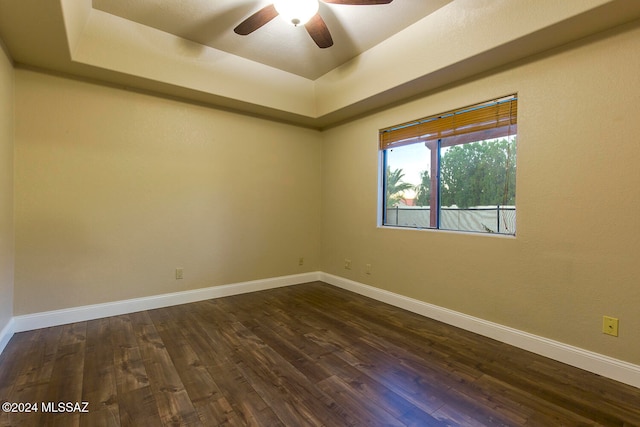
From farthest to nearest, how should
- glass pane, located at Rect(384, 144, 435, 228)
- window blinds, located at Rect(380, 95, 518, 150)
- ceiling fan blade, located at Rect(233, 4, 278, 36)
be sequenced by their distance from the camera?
glass pane, located at Rect(384, 144, 435, 228)
window blinds, located at Rect(380, 95, 518, 150)
ceiling fan blade, located at Rect(233, 4, 278, 36)

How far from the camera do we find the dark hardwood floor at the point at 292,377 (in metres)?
1.55

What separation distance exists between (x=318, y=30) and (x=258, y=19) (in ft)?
1.51

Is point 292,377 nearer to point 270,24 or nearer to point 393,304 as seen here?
point 393,304

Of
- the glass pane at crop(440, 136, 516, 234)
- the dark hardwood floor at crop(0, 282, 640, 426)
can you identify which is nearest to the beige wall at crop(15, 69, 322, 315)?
the dark hardwood floor at crop(0, 282, 640, 426)

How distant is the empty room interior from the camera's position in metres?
1.81

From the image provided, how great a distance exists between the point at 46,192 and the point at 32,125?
60 centimetres

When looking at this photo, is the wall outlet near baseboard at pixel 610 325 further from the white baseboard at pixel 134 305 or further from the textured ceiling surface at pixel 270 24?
the white baseboard at pixel 134 305

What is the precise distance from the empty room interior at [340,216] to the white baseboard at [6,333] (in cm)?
3

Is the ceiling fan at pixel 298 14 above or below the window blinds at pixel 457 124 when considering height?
above

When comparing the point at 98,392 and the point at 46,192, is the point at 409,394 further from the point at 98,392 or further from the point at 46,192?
the point at 46,192

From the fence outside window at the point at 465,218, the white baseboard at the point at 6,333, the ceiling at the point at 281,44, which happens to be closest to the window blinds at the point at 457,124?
the ceiling at the point at 281,44

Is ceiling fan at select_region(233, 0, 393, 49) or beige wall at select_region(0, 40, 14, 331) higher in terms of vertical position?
ceiling fan at select_region(233, 0, 393, 49)

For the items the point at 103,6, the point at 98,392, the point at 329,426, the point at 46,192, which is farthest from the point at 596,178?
the point at 46,192

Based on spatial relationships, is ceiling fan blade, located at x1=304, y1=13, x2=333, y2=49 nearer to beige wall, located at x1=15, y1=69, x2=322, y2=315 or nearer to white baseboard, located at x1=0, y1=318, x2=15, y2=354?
beige wall, located at x1=15, y1=69, x2=322, y2=315
